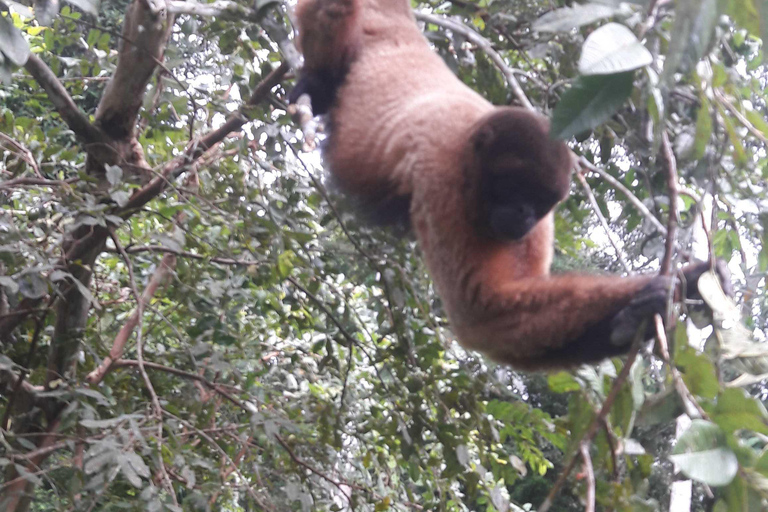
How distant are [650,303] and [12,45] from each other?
174 cm

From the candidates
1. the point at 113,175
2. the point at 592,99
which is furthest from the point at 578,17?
Result: the point at 113,175

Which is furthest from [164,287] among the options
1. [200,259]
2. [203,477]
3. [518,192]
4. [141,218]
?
[518,192]

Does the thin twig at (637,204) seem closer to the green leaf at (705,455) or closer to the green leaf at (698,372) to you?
the green leaf at (698,372)

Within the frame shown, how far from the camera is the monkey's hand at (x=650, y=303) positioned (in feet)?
5.41

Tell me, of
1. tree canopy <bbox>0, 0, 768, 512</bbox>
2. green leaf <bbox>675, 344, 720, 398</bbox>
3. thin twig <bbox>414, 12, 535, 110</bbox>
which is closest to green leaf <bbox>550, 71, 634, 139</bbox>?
green leaf <bbox>675, 344, 720, 398</bbox>

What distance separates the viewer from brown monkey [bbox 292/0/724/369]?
6.46 feet

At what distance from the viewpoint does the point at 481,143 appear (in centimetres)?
231

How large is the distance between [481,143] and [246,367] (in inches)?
89.2

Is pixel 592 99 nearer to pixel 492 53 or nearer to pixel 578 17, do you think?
pixel 578 17

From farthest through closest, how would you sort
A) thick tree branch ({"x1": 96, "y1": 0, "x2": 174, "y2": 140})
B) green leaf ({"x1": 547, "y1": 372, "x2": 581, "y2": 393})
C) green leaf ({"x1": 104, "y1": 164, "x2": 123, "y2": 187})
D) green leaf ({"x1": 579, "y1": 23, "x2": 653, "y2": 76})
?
thick tree branch ({"x1": 96, "y1": 0, "x2": 174, "y2": 140}) < green leaf ({"x1": 104, "y1": 164, "x2": 123, "y2": 187}) < green leaf ({"x1": 547, "y1": 372, "x2": 581, "y2": 393}) < green leaf ({"x1": 579, "y1": 23, "x2": 653, "y2": 76})

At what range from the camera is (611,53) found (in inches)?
37.0

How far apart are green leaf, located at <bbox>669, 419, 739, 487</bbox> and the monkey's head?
4.03 ft

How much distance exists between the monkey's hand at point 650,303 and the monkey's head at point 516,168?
0.54 metres

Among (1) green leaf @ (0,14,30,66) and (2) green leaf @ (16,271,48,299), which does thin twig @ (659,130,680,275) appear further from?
(2) green leaf @ (16,271,48,299)
